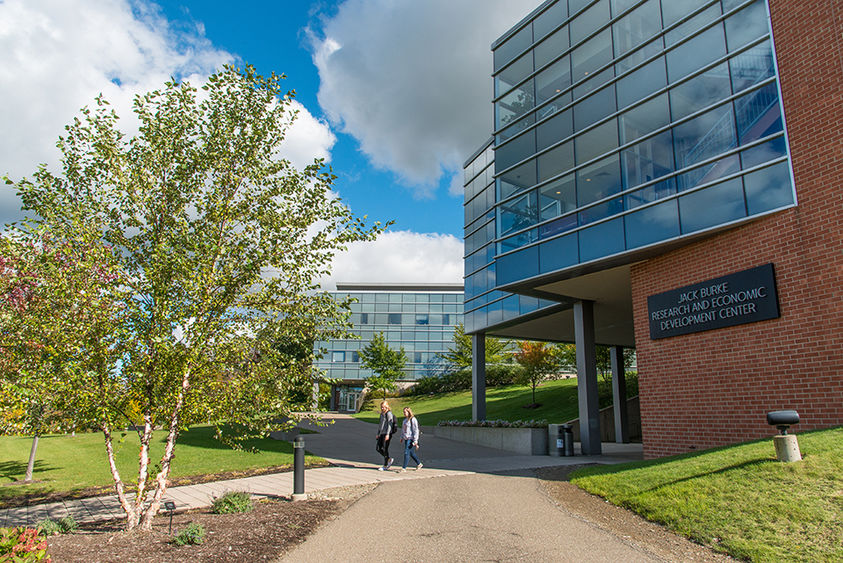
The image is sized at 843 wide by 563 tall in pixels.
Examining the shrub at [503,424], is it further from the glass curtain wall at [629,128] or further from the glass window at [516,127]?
the glass window at [516,127]

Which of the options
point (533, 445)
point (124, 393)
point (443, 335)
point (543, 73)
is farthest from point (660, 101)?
point (443, 335)

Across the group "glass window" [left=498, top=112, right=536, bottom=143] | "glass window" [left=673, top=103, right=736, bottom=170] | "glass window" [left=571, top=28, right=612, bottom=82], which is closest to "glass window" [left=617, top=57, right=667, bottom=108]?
"glass window" [left=571, top=28, right=612, bottom=82]

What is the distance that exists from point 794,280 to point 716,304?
70.7 inches

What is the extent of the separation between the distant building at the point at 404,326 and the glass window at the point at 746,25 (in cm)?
5262

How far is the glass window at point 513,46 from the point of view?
18.9 meters

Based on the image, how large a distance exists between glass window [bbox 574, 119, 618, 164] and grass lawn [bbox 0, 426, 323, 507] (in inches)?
474

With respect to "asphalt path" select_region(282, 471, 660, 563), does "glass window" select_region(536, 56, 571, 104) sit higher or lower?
higher

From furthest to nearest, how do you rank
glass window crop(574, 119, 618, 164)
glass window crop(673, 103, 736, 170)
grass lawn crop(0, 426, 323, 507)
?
glass window crop(574, 119, 618, 164)
grass lawn crop(0, 426, 323, 507)
glass window crop(673, 103, 736, 170)

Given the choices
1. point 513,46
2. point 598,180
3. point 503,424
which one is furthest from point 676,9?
point 503,424

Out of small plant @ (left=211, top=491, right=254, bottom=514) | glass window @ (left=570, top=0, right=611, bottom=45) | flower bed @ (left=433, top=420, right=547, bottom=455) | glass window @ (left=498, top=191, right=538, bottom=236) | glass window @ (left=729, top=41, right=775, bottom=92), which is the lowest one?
small plant @ (left=211, top=491, right=254, bottom=514)

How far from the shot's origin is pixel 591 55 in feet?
53.5

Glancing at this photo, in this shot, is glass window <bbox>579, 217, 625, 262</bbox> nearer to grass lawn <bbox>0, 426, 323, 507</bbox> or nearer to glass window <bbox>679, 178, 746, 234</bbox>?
glass window <bbox>679, 178, 746, 234</bbox>

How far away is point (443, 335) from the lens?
64938 mm

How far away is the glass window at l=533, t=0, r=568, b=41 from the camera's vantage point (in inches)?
694
